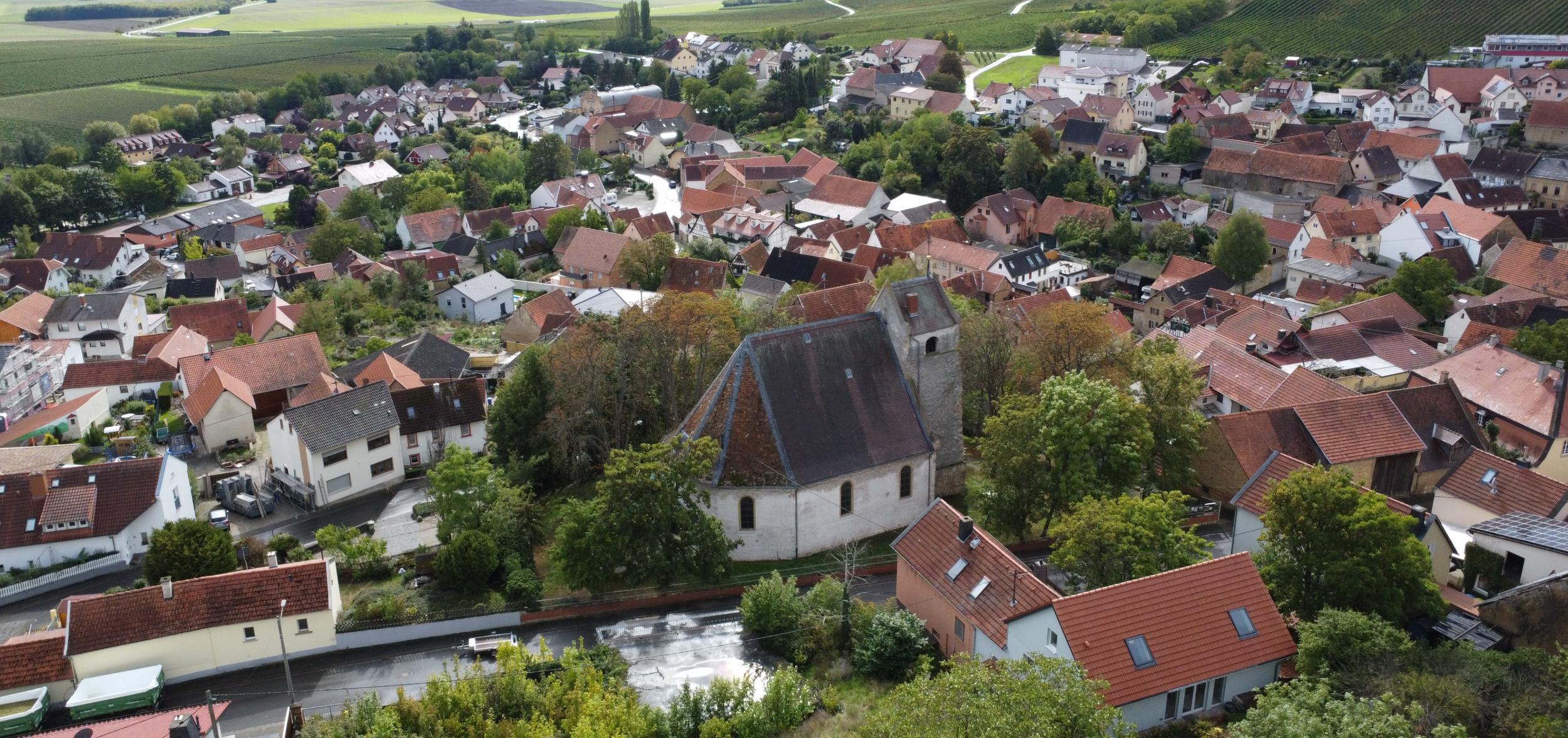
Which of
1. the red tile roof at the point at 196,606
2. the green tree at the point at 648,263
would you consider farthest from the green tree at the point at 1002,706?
the green tree at the point at 648,263

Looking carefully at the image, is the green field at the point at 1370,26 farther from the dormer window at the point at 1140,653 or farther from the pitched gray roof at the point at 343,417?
the dormer window at the point at 1140,653

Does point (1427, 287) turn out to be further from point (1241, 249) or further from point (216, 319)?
point (216, 319)

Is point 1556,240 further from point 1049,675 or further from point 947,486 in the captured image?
point 1049,675

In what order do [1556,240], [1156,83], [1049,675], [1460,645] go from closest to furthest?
[1049,675]
[1460,645]
[1556,240]
[1156,83]

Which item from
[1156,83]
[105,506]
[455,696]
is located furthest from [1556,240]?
[105,506]

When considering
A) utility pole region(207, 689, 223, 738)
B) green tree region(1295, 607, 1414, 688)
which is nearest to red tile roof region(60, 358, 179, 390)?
utility pole region(207, 689, 223, 738)

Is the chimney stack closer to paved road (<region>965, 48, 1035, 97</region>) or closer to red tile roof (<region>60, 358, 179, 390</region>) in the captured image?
red tile roof (<region>60, 358, 179, 390</region>)
